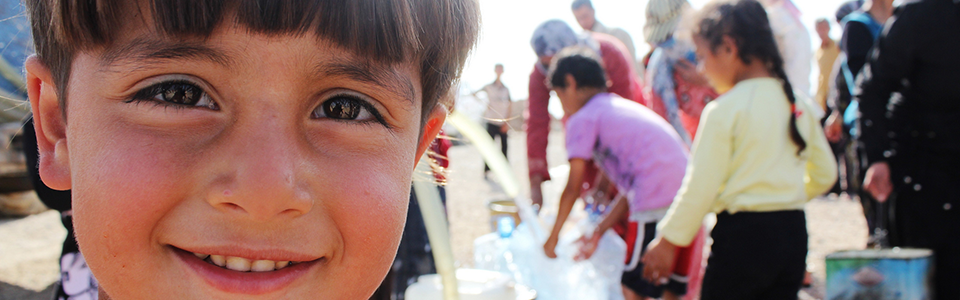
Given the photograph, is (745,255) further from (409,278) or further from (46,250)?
(46,250)

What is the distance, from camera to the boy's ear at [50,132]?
102 cm

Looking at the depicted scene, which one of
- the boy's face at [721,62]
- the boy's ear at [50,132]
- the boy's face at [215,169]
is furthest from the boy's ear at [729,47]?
the boy's ear at [50,132]

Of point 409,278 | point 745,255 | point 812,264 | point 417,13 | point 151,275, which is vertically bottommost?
point 812,264

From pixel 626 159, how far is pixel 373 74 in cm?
215

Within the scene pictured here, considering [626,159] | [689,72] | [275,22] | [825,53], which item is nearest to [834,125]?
[689,72]

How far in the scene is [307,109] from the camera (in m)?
0.92

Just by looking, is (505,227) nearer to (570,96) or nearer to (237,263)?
(570,96)

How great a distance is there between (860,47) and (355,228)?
11.9 feet

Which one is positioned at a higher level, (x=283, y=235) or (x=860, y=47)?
(x=860, y=47)

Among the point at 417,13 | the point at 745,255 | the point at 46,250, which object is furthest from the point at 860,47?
the point at 46,250

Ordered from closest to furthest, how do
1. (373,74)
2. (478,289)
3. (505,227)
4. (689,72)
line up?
(373,74)
(478,289)
(505,227)
(689,72)

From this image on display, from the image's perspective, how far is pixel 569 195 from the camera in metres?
3.11

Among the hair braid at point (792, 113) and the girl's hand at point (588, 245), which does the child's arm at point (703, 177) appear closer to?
the hair braid at point (792, 113)

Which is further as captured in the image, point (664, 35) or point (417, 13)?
point (664, 35)
